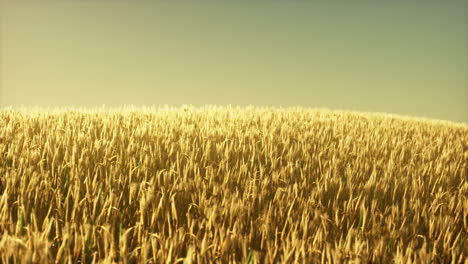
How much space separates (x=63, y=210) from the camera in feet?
7.99

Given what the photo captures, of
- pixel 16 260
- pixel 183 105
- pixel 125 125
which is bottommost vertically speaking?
pixel 16 260

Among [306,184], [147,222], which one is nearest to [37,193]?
[147,222]

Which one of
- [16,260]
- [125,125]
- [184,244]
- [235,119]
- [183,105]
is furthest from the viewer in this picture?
[183,105]

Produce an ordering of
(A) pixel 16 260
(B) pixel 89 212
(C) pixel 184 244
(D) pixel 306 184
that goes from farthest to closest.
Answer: (D) pixel 306 184
(B) pixel 89 212
(C) pixel 184 244
(A) pixel 16 260

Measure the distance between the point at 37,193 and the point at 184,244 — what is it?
3.35 feet

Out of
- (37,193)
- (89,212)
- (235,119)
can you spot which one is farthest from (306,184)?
(235,119)

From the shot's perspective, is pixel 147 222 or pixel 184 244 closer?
pixel 184 244

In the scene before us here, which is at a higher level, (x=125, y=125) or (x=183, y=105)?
(x=183, y=105)

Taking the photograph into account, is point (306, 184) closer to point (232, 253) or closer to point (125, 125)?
point (232, 253)

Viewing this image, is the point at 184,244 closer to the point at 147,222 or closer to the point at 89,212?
the point at 147,222

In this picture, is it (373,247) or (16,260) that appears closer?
(16,260)

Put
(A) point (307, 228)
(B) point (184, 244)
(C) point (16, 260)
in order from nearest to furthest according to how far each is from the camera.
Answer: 1. (C) point (16, 260)
2. (B) point (184, 244)
3. (A) point (307, 228)

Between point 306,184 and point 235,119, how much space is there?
11.5ft

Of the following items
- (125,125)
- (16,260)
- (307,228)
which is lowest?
(16,260)
